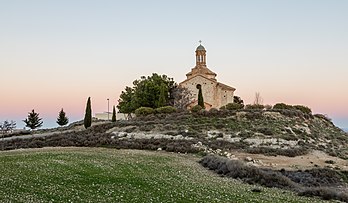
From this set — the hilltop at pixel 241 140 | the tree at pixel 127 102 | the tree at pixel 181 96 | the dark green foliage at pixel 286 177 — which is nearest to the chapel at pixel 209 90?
the tree at pixel 181 96

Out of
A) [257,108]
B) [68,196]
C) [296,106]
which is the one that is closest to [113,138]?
[257,108]

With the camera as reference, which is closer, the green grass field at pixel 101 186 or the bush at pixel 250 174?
the green grass field at pixel 101 186

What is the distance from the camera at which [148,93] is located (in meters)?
86.4

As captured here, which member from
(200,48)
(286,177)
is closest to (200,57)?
(200,48)

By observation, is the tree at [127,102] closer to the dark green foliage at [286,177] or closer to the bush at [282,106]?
the bush at [282,106]

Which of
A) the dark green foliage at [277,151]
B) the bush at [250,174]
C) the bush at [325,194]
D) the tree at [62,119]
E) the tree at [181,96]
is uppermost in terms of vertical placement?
the tree at [181,96]

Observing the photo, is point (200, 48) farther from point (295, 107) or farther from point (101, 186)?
point (101, 186)

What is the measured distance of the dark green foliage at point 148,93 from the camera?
282ft

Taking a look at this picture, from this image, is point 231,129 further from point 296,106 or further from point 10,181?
point 10,181

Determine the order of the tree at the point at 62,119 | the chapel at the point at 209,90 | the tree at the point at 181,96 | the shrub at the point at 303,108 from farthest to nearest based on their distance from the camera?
the tree at the point at 62,119
the chapel at the point at 209,90
the tree at the point at 181,96
the shrub at the point at 303,108

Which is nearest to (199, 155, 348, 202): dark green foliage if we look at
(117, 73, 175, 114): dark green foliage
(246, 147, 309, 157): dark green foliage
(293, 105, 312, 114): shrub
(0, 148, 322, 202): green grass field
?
(0, 148, 322, 202): green grass field

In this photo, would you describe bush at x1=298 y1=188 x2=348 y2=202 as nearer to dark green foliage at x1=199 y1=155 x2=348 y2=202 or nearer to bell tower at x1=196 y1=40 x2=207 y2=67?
dark green foliage at x1=199 y1=155 x2=348 y2=202

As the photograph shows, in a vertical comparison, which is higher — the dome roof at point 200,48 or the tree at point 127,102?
the dome roof at point 200,48

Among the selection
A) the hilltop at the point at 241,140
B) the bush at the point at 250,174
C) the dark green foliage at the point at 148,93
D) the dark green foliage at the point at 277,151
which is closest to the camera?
the bush at the point at 250,174
